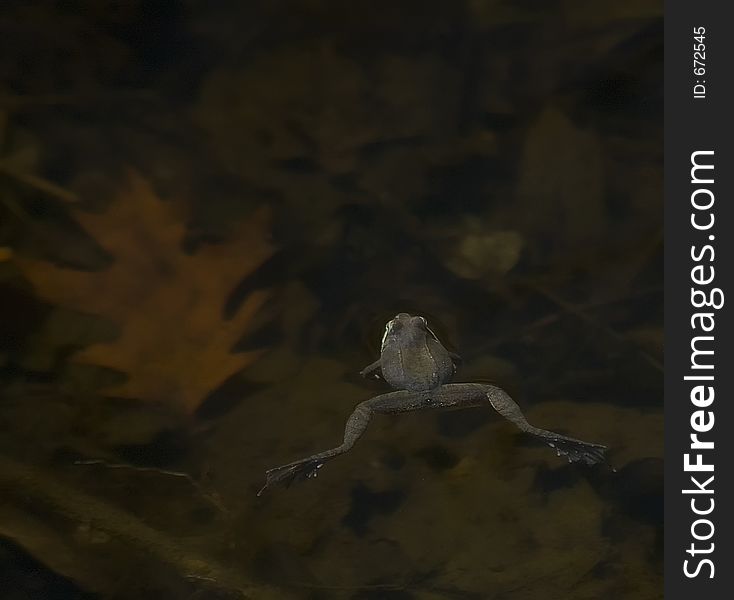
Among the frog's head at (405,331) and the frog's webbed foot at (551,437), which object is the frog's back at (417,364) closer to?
the frog's head at (405,331)

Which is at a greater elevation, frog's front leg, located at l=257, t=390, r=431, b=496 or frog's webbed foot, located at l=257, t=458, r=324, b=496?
frog's front leg, located at l=257, t=390, r=431, b=496

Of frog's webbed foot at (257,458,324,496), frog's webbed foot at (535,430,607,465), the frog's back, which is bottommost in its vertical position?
frog's webbed foot at (257,458,324,496)

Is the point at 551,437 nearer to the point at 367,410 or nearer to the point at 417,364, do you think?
the point at 417,364

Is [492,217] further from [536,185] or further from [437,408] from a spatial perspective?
[437,408]

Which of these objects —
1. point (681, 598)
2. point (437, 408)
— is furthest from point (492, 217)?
point (681, 598)

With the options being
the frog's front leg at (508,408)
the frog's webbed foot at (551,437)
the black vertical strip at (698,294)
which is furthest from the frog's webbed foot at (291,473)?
the black vertical strip at (698,294)

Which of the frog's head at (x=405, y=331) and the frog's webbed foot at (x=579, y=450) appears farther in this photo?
the frog's webbed foot at (x=579, y=450)

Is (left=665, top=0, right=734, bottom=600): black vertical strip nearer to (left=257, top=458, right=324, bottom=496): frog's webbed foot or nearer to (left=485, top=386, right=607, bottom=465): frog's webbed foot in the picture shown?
(left=485, top=386, right=607, bottom=465): frog's webbed foot

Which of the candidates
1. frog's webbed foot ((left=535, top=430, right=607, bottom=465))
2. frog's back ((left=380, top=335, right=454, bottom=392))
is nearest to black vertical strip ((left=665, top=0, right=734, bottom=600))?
frog's webbed foot ((left=535, top=430, right=607, bottom=465))
